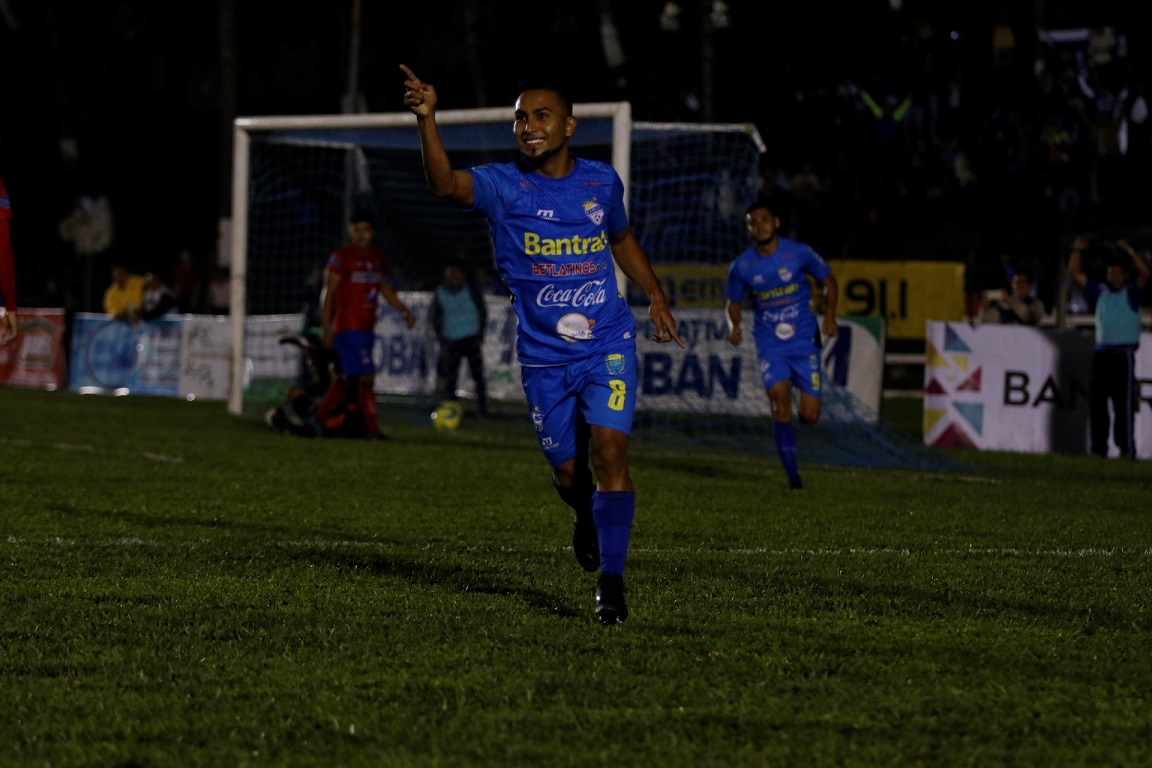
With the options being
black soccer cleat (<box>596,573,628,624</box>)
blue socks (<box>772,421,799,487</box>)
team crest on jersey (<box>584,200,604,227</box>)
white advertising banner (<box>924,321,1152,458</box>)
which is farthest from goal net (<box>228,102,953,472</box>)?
black soccer cleat (<box>596,573,628,624</box>)

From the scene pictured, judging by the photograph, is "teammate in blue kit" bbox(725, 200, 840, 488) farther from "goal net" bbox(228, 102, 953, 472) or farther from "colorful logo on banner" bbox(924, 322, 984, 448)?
"colorful logo on banner" bbox(924, 322, 984, 448)

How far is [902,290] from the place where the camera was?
2370cm

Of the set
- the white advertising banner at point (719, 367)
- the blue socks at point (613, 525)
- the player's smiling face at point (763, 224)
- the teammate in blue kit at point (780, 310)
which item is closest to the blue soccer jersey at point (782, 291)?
the teammate in blue kit at point (780, 310)

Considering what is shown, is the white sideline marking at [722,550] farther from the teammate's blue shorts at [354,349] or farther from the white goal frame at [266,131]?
the teammate's blue shorts at [354,349]

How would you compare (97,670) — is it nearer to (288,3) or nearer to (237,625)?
A: (237,625)

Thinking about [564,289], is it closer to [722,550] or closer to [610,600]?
[610,600]

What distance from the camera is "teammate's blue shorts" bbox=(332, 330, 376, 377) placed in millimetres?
15758

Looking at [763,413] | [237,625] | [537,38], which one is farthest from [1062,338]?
[537,38]

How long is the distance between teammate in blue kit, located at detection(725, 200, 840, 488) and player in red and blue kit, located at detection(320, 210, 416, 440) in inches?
169

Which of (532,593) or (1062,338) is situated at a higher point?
(1062,338)

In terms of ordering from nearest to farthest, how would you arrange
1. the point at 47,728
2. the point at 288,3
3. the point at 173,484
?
the point at 47,728 → the point at 173,484 → the point at 288,3

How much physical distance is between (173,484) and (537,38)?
28.6m

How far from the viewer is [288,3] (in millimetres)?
44750

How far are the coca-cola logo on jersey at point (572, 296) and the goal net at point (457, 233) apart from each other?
8409 millimetres
